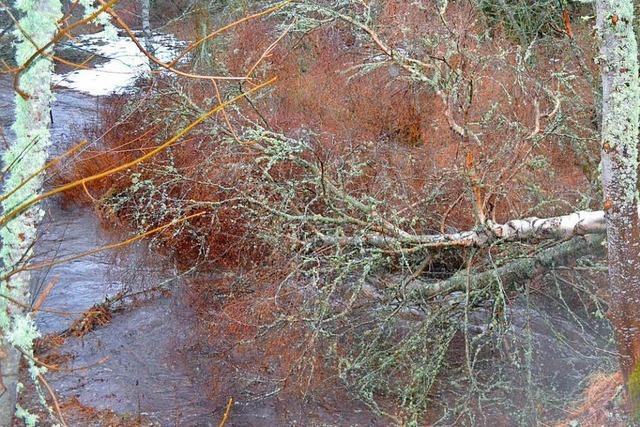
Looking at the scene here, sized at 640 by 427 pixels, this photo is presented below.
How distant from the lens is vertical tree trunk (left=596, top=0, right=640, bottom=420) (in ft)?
11.5

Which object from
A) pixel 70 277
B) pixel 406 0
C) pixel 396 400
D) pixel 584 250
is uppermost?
pixel 406 0

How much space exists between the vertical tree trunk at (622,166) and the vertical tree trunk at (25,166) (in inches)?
103

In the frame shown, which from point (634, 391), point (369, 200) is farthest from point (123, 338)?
point (634, 391)

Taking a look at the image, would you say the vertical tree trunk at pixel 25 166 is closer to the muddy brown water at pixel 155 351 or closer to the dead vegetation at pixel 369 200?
the dead vegetation at pixel 369 200

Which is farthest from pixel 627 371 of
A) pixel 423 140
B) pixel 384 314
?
pixel 423 140

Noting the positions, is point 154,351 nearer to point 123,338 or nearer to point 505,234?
point 123,338

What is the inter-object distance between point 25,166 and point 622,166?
2865mm

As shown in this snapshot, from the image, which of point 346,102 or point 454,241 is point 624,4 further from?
point 346,102

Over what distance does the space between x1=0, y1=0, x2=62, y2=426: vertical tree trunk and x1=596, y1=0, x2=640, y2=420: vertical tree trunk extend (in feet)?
8.61

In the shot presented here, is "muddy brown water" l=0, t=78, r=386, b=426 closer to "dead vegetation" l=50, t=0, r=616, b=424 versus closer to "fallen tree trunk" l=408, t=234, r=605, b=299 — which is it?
"dead vegetation" l=50, t=0, r=616, b=424

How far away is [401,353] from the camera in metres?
5.56

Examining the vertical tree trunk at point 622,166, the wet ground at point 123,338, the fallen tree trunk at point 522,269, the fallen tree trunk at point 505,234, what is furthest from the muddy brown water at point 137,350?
the vertical tree trunk at point 622,166

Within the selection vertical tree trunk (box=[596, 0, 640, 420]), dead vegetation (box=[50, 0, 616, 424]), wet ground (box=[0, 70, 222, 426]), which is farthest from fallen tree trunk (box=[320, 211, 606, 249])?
wet ground (box=[0, 70, 222, 426])

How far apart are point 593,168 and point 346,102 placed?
4.61 m
